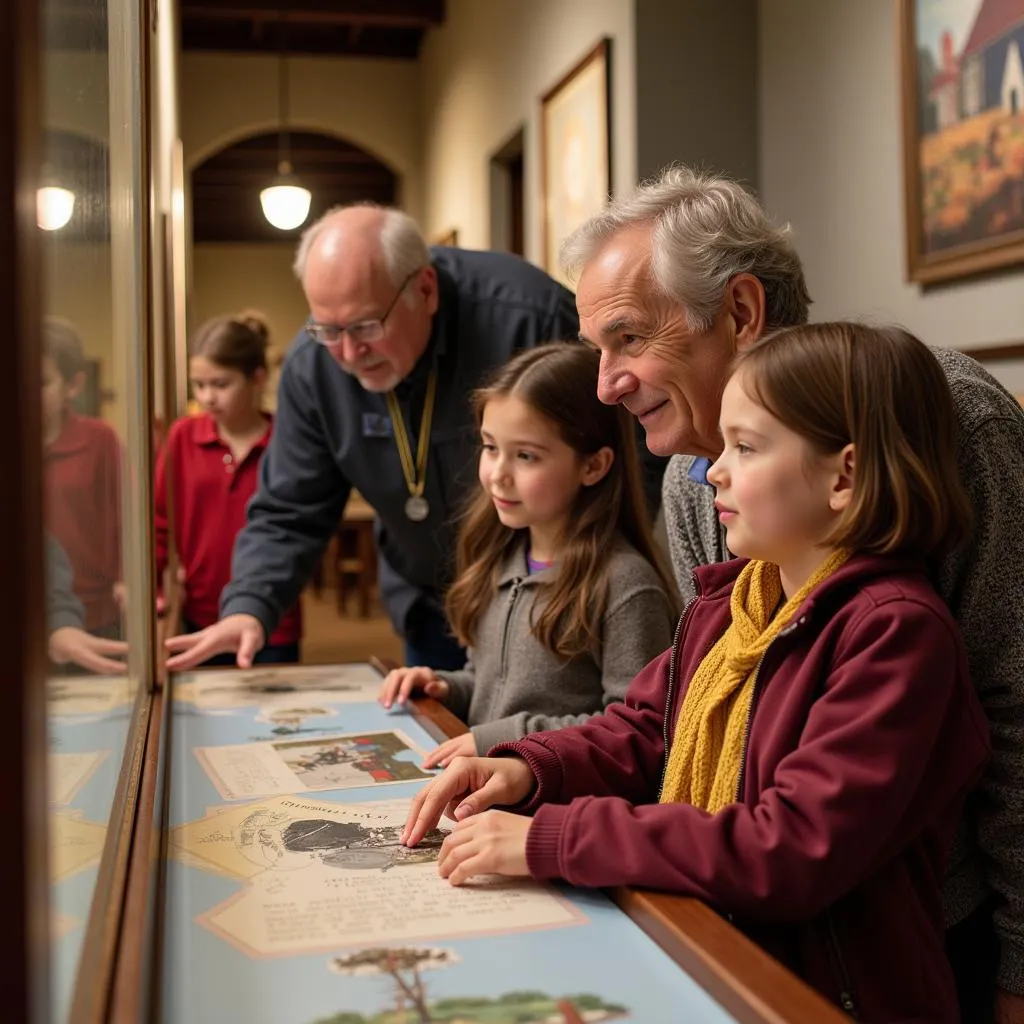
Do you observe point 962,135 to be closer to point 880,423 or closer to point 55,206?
point 880,423

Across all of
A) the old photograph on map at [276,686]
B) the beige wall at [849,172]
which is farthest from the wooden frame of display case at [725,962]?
the beige wall at [849,172]

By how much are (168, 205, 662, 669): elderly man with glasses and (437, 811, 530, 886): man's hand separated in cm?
135

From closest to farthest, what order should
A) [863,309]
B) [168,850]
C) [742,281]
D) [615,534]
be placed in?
[168,850], [742,281], [615,534], [863,309]

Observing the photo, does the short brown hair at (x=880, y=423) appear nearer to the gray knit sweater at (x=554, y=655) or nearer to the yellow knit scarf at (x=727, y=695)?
the yellow knit scarf at (x=727, y=695)

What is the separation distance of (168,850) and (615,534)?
993 mm

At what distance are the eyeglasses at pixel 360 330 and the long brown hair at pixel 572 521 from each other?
463 millimetres

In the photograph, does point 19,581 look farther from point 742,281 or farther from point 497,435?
point 497,435

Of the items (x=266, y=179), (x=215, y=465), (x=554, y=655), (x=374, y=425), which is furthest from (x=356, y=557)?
(x=554, y=655)

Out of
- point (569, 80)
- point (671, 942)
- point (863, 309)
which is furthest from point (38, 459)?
point (569, 80)

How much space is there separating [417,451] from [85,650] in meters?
1.80

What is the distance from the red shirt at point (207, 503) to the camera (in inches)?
149

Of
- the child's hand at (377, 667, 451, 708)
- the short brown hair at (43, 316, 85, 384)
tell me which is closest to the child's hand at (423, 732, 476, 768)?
the child's hand at (377, 667, 451, 708)

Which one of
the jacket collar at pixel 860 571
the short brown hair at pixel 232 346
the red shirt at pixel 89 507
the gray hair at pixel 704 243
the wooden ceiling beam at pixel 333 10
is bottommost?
the jacket collar at pixel 860 571

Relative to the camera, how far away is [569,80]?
215 inches
